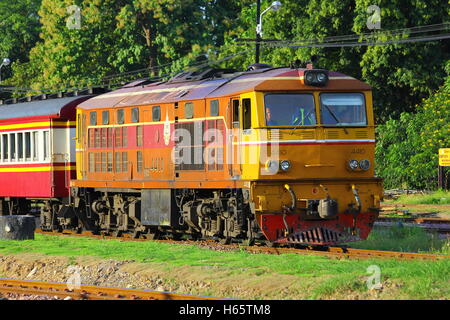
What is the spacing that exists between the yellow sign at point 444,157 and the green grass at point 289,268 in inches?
677

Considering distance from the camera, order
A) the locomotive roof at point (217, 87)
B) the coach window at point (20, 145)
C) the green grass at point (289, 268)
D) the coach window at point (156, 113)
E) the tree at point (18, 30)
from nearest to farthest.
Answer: the green grass at point (289, 268)
the locomotive roof at point (217, 87)
the coach window at point (156, 113)
the coach window at point (20, 145)
the tree at point (18, 30)

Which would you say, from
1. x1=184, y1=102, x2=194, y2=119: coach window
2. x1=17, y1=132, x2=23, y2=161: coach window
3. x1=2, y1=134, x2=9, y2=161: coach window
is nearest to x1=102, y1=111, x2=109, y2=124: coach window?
x1=184, y1=102, x2=194, y2=119: coach window

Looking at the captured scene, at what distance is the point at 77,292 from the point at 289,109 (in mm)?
6630

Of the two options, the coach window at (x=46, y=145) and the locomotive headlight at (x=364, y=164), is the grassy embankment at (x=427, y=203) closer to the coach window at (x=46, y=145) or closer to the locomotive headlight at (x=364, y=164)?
the locomotive headlight at (x=364, y=164)

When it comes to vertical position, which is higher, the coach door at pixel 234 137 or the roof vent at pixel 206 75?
the roof vent at pixel 206 75

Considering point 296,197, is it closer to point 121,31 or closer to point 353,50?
point 353,50

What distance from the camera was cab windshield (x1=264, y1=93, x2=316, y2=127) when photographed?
18.3 metres

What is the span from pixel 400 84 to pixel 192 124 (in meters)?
22.2

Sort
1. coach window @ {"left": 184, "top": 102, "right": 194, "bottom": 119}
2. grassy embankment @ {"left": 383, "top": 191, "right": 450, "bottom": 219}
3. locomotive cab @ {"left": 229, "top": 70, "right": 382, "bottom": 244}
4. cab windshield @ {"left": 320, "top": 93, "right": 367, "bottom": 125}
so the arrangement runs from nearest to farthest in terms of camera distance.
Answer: locomotive cab @ {"left": 229, "top": 70, "right": 382, "bottom": 244}
cab windshield @ {"left": 320, "top": 93, "right": 367, "bottom": 125}
coach window @ {"left": 184, "top": 102, "right": 194, "bottom": 119}
grassy embankment @ {"left": 383, "top": 191, "right": 450, "bottom": 219}

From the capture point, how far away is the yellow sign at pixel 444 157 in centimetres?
3422

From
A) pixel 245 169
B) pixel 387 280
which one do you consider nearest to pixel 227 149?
pixel 245 169

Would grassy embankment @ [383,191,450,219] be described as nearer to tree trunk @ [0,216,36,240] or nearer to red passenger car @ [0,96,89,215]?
red passenger car @ [0,96,89,215]

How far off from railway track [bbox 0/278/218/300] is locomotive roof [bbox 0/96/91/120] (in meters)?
11.0

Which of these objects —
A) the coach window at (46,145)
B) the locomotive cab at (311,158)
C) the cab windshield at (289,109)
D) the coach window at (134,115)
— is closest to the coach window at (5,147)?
the coach window at (46,145)
